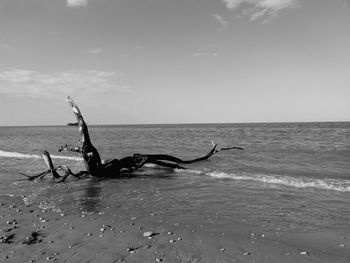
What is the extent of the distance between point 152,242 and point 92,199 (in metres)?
5.52

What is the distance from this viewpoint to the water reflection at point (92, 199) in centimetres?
1044

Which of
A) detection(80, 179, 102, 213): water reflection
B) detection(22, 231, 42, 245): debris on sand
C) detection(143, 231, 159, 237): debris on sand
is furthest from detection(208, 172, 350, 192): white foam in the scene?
detection(22, 231, 42, 245): debris on sand

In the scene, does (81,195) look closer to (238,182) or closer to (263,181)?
(238,182)

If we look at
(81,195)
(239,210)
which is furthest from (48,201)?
(239,210)

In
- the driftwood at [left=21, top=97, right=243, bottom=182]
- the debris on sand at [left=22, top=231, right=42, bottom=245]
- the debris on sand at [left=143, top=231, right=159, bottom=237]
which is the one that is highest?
the driftwood at [left=21, top=97, right=243, bottom=182]

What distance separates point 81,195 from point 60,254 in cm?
617

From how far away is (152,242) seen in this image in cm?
711

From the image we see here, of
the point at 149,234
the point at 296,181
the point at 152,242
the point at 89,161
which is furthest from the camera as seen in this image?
the point at 89,161

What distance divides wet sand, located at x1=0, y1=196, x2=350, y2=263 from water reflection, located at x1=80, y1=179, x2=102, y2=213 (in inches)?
44.1

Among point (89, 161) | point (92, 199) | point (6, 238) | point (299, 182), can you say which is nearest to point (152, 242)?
point (6, 238)

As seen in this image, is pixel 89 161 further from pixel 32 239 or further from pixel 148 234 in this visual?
pixel 148 234

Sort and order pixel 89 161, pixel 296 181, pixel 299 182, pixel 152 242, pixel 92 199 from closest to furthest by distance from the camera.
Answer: pixel 152 242 < pixel 92 199 < pixel 299 182 < pixel 296 181 < pixel 89 161

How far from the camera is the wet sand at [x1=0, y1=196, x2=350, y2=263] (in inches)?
249

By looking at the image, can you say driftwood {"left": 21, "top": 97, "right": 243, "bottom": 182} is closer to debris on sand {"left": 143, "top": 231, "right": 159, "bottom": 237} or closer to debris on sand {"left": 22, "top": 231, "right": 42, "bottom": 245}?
debris on sand {"left": 22, "top": 231, "right": 42, "bottom": 245}
